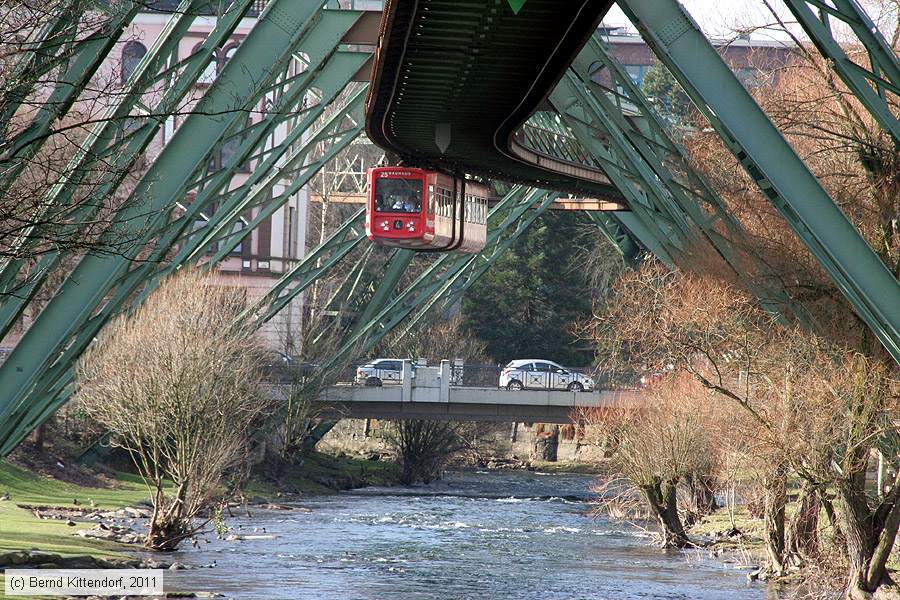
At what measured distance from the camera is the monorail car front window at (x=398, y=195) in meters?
30.4

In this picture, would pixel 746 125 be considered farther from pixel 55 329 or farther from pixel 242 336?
pixel 242 336

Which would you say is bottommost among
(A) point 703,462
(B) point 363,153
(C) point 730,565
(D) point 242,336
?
(C) point 730,565

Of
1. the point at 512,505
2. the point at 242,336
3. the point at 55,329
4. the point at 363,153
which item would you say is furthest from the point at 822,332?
the point at 363,153

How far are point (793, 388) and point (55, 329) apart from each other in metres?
10.1

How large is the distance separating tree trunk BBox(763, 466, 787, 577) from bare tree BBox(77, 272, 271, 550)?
1024 cm

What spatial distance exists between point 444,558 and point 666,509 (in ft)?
18.6

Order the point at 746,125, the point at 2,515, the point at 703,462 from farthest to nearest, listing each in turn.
Result: the point at 703,462
the point at 2,515
the point at 746,125

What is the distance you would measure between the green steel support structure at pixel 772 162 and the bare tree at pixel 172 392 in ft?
49.5

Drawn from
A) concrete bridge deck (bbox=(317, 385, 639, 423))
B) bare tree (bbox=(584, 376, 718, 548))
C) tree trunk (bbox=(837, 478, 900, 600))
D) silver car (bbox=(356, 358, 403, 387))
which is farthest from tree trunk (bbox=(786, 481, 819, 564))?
silver car (bbox=(356, 358, 403, 387))

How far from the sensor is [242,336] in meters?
31.5

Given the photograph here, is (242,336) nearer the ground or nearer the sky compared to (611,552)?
nearer the sky

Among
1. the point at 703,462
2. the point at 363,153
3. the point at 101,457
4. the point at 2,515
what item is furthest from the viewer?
the point at 363,153

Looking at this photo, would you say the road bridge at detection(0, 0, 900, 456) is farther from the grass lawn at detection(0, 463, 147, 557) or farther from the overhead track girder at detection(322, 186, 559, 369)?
the overhead track girder at detection(322, 186, 559, 369)

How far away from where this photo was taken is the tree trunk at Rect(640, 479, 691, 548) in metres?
30.7
